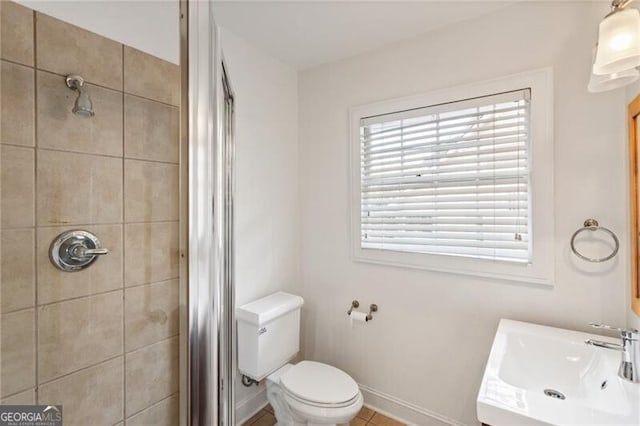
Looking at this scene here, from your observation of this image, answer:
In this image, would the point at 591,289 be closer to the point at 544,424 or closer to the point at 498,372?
the point at 498,372

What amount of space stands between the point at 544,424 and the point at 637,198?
3.08 feet

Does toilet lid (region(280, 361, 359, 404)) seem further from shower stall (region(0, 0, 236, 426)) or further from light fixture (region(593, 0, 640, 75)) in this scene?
light fixture (region(593, 0, 640, 75))

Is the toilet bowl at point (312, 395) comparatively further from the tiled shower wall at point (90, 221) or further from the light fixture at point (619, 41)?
the light fixture at point (619, 41)

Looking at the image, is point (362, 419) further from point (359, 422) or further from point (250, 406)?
point (250, 406)

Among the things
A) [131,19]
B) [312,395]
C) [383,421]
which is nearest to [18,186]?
[131,19]

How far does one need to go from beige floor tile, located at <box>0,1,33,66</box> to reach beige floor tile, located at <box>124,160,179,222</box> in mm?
358

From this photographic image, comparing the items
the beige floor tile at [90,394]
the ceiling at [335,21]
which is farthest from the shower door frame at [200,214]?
the ceiling at [335,21]

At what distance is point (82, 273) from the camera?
92cm

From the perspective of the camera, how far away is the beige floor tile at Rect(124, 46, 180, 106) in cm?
99

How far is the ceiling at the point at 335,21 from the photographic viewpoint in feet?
4.84

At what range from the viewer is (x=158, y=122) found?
102cm

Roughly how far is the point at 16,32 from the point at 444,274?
194cm

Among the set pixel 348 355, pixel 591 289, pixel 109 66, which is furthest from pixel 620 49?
pixel 348 355

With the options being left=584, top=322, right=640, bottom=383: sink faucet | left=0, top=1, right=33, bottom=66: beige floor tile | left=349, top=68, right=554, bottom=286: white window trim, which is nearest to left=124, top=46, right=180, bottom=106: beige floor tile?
left=0, top=1, right=33, bottom=66: beige floor tile
